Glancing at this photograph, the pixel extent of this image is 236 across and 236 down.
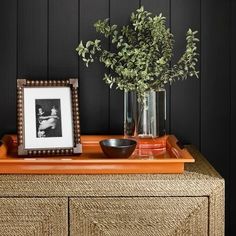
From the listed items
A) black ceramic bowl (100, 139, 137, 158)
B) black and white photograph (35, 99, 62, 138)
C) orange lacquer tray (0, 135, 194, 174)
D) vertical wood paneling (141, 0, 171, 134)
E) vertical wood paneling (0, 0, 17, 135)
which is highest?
vertical wood paneling (141, 0, 171, 134)

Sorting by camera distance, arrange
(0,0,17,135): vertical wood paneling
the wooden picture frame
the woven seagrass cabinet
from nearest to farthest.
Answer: the woven seagrass cabinet < the wooden picture frame < (0,0,17,135): vertical wood paneling

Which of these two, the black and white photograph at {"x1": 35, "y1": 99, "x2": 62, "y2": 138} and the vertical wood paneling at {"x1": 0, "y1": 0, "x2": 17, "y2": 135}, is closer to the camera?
the black and white photograph at {"x1": 35, "y1": 99, "x2": 62, "y2": 138}

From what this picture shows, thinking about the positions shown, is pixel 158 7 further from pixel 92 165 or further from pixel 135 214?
pixel 135 214


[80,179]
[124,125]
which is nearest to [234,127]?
[124,125]

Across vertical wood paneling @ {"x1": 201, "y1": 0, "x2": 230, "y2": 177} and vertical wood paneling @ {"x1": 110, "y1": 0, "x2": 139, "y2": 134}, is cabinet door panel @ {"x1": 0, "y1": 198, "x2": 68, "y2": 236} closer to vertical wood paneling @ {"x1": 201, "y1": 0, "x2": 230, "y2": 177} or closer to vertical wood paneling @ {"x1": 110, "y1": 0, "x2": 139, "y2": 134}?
vertical wood paneling @ {"x1": 110, "y1": 0, "x2": 139, "y2": 134}

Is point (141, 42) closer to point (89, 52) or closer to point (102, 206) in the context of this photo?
point (89, 52)

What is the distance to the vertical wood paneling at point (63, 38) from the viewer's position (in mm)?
2338

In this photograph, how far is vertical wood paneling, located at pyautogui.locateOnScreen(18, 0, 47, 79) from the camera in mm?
2334

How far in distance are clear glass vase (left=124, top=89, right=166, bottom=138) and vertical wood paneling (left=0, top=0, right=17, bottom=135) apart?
0.49 m

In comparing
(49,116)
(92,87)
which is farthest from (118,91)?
(49,116)

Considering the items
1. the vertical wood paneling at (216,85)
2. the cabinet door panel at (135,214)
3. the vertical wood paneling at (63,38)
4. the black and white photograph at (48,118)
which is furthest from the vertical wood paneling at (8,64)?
the vertical wood paneling at (216,85)

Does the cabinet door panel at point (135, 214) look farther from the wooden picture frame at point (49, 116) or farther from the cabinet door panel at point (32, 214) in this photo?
the wooden picture frame at point (49, 116)

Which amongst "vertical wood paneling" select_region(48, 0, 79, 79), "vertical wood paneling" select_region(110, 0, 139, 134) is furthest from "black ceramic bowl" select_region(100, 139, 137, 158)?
"vertical wood paneling" select_region(48, 0, 79, 79)

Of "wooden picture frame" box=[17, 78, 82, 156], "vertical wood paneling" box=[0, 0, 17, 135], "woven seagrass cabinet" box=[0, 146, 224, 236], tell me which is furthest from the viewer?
"vertical wood paneling" box=[0, 0, 17, 135]
